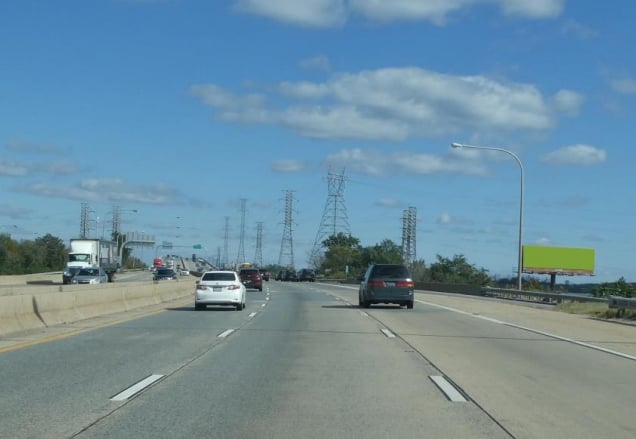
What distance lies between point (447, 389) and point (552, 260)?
3458 inches

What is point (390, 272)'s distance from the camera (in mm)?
34875

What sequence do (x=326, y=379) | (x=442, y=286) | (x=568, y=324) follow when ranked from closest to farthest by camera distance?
(x=326, y=379) → (x=568, y=324) → (x=442, y=286)

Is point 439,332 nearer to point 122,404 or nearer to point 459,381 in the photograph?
point 459,381

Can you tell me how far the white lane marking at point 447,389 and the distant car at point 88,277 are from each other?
147 ft

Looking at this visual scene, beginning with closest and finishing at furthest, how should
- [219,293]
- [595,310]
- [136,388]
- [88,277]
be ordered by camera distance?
[136,388] → [219,293] → [595,310] → [88,277]

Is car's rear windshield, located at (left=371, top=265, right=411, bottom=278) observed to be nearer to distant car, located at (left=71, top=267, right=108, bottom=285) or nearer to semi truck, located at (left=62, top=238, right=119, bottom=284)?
distant car, located at (left=71, top=267, right=108, bottom=285)

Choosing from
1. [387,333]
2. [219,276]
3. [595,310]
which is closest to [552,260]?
[595,310]

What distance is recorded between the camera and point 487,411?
10.3 m

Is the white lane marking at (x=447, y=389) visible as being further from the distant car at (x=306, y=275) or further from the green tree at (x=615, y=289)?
the distant car at (x=306, y=275)

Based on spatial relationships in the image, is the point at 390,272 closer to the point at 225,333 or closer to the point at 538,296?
the point at 225,333

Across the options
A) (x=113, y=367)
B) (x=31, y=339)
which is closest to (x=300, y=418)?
(x=113, y=367)

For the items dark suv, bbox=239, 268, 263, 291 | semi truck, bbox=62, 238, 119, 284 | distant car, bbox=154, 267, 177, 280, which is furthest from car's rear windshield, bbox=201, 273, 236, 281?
distant car, bbox=154, 267, 177, 280

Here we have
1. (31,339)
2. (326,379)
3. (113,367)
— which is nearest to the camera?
(326,379)

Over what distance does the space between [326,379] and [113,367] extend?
12.1ft
